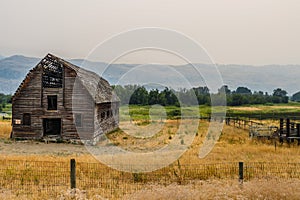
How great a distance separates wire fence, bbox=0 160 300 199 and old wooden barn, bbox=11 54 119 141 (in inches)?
571

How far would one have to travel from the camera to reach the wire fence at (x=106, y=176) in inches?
384

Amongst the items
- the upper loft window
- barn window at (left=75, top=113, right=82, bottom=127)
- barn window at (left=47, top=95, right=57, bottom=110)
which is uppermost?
the upper loft window

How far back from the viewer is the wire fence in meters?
9.76

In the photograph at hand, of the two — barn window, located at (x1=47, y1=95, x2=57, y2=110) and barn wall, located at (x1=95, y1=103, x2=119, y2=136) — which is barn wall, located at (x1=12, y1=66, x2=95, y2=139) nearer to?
barn window, located at (x1=47, y1=95, x2=57, y2=110)

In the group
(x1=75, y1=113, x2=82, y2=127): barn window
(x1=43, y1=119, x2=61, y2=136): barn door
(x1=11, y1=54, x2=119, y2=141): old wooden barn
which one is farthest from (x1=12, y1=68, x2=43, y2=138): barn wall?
(x1=75, y1=113, x2=82, y2=127): barn window

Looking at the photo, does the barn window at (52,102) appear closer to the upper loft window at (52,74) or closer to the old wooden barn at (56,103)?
the old wooden barn at (56,103)

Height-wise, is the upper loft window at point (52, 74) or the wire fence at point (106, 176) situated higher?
the upper loft window at point (52, 74)

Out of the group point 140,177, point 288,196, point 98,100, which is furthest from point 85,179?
point 98,100

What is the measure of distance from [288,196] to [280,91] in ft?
468

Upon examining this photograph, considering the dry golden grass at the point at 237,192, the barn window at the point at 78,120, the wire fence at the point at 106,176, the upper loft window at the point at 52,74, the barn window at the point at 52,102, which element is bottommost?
the wire fence at the point at 106,176

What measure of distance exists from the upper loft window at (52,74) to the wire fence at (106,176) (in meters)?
15.6

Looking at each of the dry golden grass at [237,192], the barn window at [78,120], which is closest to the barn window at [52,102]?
the barn window at [78,120]

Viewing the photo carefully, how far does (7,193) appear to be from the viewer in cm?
926

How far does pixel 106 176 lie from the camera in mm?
11742
